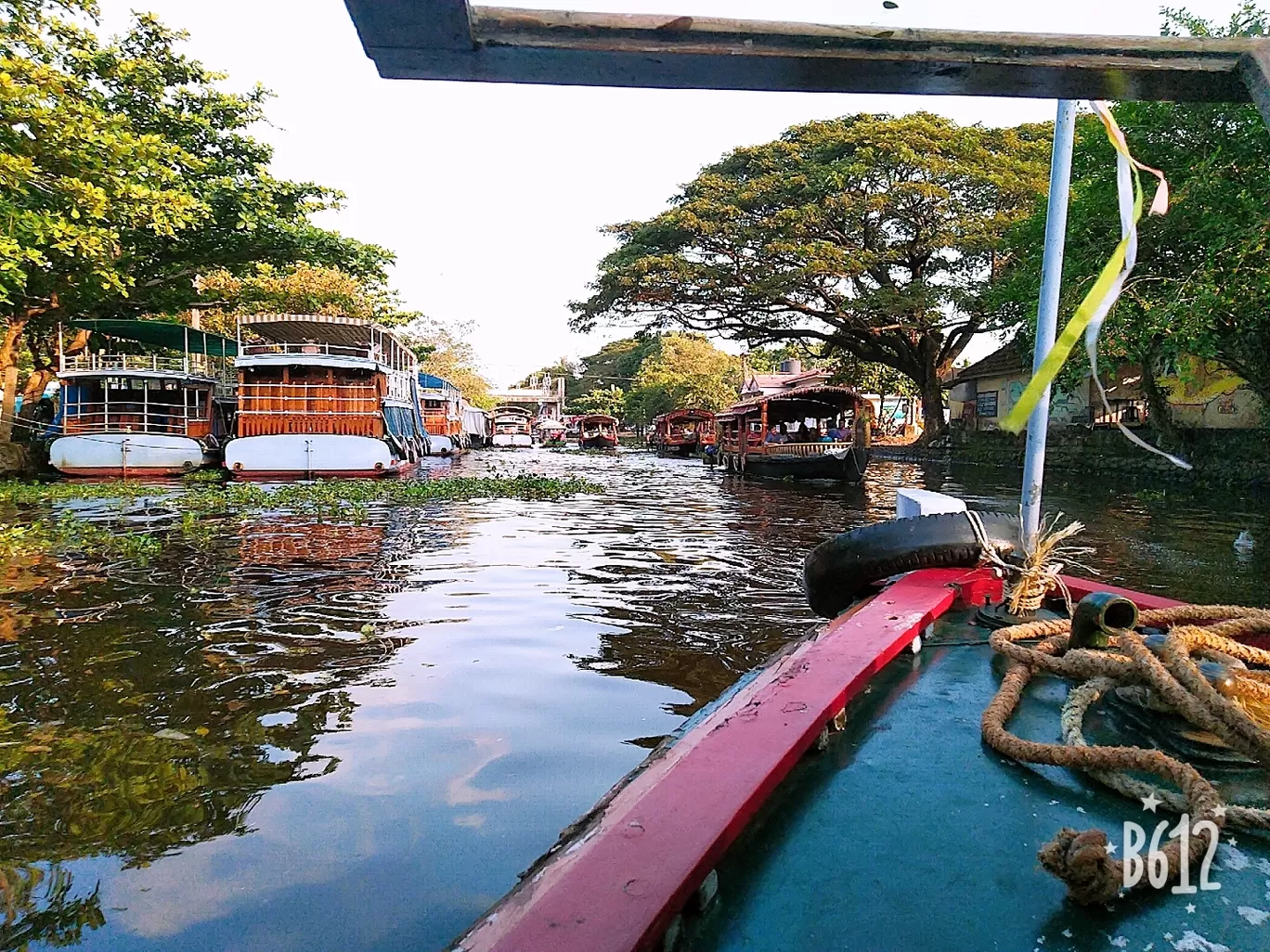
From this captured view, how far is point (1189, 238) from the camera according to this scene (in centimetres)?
1309

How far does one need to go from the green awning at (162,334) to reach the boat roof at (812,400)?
1474 centimetres

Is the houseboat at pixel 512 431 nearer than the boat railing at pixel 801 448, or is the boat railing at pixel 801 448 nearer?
the boat railing at pixel 801 448

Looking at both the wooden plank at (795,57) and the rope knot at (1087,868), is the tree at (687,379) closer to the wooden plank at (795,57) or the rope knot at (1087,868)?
the wooden plank at (795,57)

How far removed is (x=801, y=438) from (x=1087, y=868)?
21.9 m

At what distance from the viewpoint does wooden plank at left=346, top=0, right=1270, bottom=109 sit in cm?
150

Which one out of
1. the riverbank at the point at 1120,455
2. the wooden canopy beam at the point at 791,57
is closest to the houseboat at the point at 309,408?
the riverbank at the point at 1120,455

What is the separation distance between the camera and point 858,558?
4035 millimetres

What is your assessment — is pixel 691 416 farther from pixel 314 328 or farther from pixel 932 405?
pixel 314 328

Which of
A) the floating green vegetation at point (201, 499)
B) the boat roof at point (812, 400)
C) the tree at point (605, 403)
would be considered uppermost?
the tree at point (605, 403)

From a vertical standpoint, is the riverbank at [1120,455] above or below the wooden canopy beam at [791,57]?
below

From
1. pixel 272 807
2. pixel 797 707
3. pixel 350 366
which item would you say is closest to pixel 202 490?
pixel 350 366

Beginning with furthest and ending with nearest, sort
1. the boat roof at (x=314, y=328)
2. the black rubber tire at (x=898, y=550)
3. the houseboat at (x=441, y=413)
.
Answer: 1. the houseboat at (x=441, y=413)
2. the boat roof at (x=314, y=328)
3. the black rubber tire at (x=898, y=550)

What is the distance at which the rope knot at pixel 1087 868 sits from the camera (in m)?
1.38

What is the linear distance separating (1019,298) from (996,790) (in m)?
19.3
